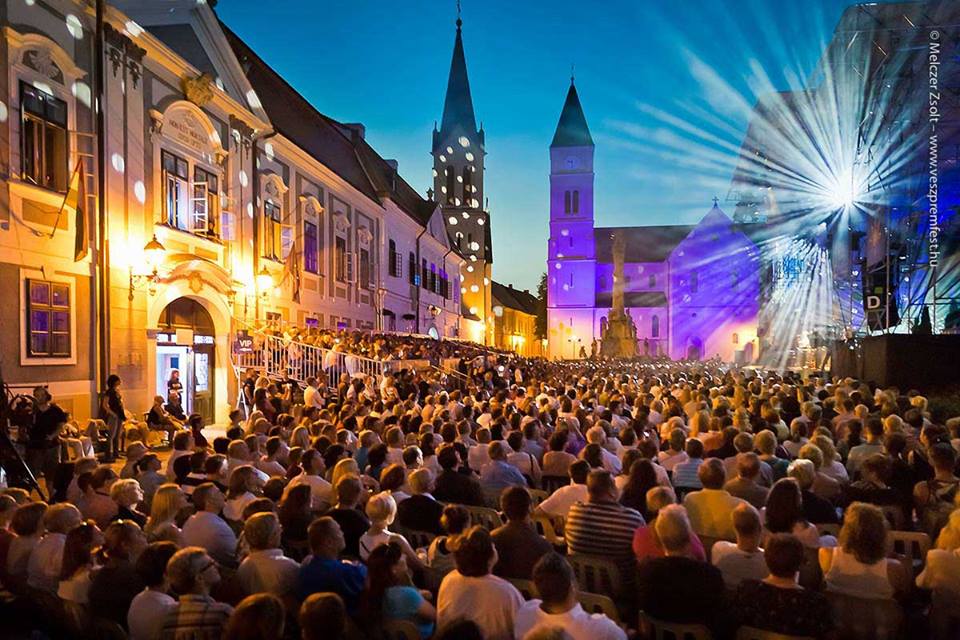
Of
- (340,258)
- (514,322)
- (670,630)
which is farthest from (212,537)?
(514,322)

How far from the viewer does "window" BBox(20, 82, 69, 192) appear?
1153 centimetres

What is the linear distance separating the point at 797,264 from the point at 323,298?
2560 centimetres

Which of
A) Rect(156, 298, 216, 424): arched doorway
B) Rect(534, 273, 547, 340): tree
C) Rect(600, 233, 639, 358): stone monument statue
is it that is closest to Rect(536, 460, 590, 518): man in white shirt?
Rect(156, 298, 216, 424): arched doorway

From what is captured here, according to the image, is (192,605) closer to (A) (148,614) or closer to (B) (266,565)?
(A) (148,614)

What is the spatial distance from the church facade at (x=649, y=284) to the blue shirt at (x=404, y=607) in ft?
212

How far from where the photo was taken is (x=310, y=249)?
23125 mm

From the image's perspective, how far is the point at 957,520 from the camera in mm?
4410

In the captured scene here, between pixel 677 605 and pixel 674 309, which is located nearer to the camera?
pixel 677 605

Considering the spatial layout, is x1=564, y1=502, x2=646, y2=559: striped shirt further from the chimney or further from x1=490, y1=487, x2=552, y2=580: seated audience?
the chimney

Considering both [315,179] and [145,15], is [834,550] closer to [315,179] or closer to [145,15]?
[145,15]

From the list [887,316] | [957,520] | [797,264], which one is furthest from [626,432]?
[797,264]

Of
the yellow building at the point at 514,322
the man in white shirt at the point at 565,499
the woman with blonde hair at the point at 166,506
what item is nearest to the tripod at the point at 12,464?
the woman with blonde hair at the point at 166,506

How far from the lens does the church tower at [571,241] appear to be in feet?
237

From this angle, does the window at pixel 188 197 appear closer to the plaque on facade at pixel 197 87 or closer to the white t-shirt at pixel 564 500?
the plaque on facade at pixel 197 87
